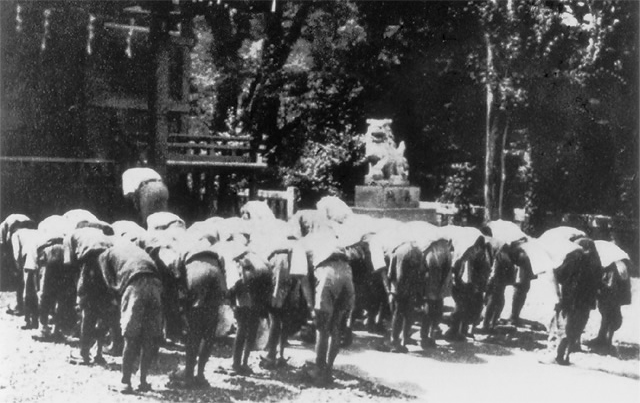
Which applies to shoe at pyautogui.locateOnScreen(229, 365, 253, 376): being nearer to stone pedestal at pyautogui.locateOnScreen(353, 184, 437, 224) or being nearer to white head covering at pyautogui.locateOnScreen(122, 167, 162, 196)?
white head covering at pyautogui.locateOnScreen(122, 167, 162, 196)

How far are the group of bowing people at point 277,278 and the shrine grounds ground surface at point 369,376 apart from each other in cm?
25

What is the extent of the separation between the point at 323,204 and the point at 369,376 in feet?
9.25

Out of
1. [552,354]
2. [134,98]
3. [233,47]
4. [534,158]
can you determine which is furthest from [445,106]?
[552,354]

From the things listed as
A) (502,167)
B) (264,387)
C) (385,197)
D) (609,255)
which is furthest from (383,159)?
(264,387)

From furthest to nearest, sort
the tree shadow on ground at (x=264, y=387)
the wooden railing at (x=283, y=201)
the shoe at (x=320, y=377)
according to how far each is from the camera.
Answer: the wooden railing at (x=283, y=201) < the shoe at (x=320, y=377) < the tree shadow on ground at (x=264, y=387)

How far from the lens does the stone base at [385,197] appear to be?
50.3 feet

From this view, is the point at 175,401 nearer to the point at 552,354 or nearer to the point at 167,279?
the point at 167,279

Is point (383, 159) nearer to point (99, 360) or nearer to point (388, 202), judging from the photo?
point (388, 202)

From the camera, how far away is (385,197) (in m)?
15.3

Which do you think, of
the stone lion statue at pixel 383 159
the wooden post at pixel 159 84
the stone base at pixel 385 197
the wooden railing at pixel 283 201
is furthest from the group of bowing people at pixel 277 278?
the wooden railing at pixel 283 201

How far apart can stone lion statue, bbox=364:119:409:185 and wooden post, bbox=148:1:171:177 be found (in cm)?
445

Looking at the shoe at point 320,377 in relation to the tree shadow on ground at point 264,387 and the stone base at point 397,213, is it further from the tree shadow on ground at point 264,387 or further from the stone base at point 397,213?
the stone base at point 397,213

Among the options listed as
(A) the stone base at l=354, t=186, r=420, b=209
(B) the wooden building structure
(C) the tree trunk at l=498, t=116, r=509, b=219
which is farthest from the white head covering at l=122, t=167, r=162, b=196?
(C) the tree trunk at l=498, t=116, r=509, b=219

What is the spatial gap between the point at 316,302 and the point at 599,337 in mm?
4683
